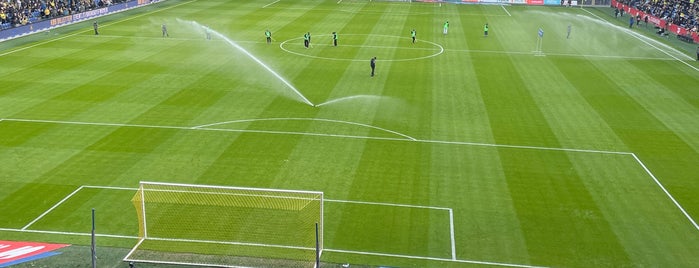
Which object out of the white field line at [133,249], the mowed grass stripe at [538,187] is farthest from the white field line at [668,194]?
the white field line at [133,249]

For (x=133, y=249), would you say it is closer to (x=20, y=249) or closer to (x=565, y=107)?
(x=20, y=249)

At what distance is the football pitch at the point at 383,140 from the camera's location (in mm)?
23438

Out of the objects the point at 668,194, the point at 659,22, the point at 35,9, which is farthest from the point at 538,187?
the point at 35,9

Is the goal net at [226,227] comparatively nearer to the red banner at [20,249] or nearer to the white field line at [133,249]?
the white field line at [133,249]

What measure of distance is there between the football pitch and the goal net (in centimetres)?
76

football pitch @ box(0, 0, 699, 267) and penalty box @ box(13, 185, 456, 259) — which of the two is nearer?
penalty box @ box(13, 185, 456, 259)

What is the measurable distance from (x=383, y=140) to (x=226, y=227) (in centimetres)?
1194

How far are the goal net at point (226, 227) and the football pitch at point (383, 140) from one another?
0.76 m

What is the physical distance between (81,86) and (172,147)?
14.7m

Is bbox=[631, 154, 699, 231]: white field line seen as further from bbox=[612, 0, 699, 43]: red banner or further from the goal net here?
bbox=[612, 0, 699, 43]: red banner

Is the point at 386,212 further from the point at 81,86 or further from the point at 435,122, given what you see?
the point at 81,86


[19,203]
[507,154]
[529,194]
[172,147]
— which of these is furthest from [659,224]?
[19,203]

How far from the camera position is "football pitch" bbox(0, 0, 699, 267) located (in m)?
23.4

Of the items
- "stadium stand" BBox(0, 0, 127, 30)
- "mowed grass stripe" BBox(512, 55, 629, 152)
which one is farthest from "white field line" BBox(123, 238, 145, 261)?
"stadium stand" BBox(0, 0, 127, 30)
